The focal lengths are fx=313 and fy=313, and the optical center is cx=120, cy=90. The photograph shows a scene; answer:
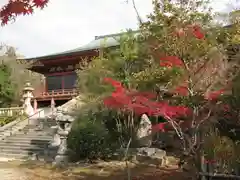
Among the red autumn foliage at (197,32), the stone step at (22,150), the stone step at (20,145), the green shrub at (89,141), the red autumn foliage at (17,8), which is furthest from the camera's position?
the stone step at (20,145)

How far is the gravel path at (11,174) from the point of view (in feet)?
29.4

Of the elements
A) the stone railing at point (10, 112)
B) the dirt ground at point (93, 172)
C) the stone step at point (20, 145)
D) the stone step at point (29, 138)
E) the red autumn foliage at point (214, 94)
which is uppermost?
the red autumn foliage at point (214, 94)

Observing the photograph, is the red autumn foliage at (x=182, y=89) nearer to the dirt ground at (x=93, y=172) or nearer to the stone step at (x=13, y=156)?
the dirt ground at (x=93, y=172)

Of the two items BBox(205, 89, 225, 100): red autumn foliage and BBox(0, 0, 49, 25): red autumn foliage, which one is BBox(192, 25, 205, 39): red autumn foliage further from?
BBox(0, 0, 49, 25): red autumn foliage

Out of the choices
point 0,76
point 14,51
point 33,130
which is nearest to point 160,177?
point 33,130

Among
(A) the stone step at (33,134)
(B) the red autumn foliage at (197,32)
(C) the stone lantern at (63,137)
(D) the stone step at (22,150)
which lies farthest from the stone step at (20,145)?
(B) the red autumn foliage at (197,32)

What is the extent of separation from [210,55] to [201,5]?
11.2 ft

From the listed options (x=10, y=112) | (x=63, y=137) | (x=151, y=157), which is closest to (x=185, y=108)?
(x=151, y=157)

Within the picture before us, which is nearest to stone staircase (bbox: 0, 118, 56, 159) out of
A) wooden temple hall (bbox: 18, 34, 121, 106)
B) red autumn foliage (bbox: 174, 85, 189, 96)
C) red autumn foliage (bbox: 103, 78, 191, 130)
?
red autumn foliage (bbox: 103, 78, 191, 130)

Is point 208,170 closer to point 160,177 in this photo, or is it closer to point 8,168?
point 160,177

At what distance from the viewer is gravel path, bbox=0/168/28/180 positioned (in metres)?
8.95

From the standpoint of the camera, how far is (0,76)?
1056 inches

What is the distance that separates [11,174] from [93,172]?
8.22 feet

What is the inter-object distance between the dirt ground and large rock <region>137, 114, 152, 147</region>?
2.59 m
